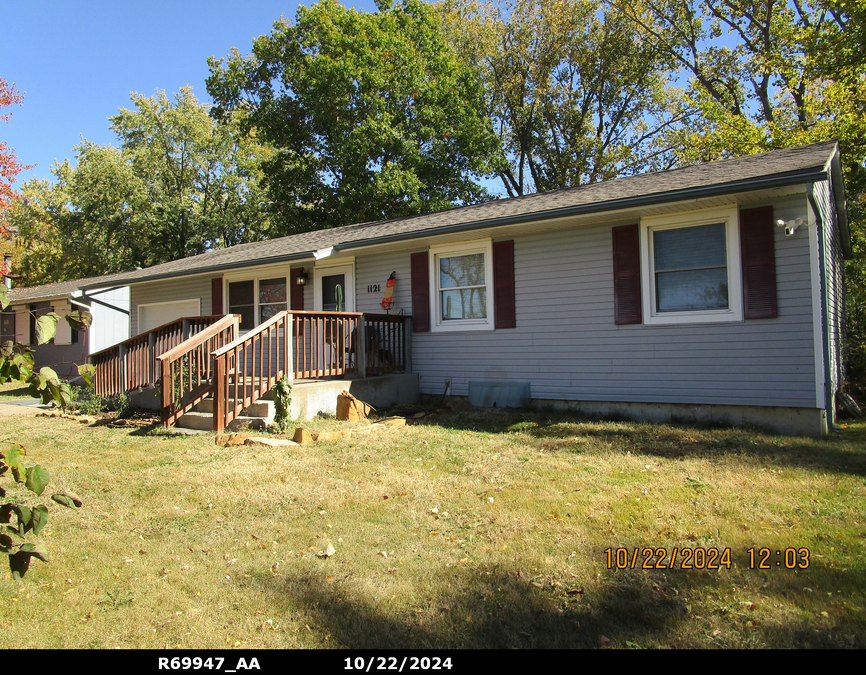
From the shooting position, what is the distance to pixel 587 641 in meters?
2.47

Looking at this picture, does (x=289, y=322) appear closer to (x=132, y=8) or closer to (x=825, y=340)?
(x=825, y=340)

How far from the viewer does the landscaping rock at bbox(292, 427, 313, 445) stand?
6.50 meters

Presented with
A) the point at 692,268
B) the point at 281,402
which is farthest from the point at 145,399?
the point at 692,268

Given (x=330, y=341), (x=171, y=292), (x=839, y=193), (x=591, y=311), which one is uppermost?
(x=839, y=193)

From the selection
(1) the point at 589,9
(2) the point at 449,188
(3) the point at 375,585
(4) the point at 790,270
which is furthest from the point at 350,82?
(3) the point at 375,585

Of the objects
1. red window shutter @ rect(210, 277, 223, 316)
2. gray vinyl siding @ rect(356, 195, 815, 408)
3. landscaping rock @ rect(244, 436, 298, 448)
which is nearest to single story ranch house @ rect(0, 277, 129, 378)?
red window shutter @ rect(210, 277, 223, 316)

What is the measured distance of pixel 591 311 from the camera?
26.1 feet

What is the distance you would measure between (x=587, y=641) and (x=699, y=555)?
45.0 inches

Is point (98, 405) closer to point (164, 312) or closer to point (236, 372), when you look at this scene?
point (236, 372)

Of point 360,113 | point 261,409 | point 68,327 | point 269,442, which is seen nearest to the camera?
point 269,442

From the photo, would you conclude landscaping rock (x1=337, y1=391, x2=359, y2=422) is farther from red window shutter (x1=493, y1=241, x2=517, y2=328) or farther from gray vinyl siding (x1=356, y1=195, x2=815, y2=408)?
red window shutter (x1=493, y1=241, x2=517, y2=328)

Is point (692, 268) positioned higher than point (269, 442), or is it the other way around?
point (692, 268)

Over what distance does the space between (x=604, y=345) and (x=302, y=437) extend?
4196mm

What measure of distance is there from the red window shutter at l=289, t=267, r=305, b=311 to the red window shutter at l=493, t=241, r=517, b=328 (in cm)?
418
